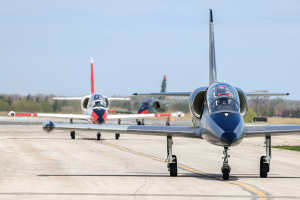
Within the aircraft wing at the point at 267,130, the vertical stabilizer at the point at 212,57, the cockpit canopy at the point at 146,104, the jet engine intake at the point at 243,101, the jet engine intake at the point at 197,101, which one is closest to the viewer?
the aircraft wing at the point at 267,130

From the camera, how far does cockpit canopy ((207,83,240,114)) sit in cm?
1343

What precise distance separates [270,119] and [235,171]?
5927 cm

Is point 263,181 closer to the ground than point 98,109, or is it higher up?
closer to the ground

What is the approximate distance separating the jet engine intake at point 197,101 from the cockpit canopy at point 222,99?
4.03 ft

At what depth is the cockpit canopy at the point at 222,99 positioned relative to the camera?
44.1ft

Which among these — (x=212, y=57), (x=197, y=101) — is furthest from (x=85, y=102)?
(x=197, y=101)

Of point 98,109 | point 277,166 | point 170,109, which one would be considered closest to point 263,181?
point 277,166

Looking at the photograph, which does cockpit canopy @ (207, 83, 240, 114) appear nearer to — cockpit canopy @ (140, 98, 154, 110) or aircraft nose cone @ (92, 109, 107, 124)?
aircraft nose cone @ (92, 109, 107, 124)

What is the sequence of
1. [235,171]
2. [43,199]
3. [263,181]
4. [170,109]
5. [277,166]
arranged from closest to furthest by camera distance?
[43,199]
[263,181]
[235,171]
[277,166]
[170,109]

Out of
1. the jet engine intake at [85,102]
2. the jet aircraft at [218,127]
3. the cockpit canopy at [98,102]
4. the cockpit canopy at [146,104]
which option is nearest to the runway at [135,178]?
the jet aircraft at [218,127]

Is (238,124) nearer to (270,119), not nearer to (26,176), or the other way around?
(26,176)

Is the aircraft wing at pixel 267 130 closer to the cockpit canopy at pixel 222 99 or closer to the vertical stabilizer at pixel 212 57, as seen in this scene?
the cockpit canopy at pixel 222 99

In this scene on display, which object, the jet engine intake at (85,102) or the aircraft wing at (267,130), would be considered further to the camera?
the jet engine intake at (85,102)

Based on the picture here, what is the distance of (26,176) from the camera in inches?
563
